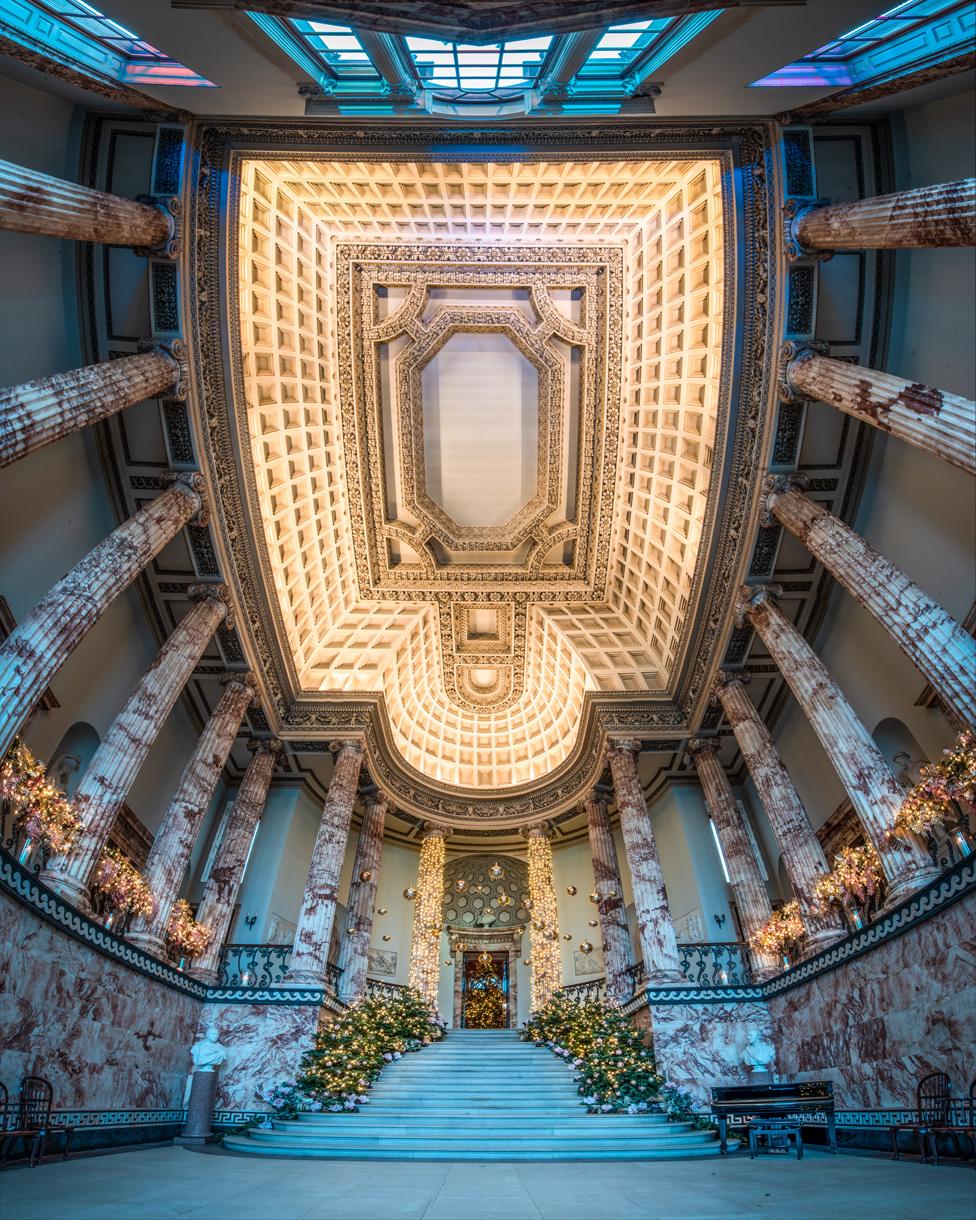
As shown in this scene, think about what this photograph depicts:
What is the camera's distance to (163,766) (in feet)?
63.6

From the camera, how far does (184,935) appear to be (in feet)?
49.3

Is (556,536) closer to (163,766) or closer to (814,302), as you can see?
(814,302)

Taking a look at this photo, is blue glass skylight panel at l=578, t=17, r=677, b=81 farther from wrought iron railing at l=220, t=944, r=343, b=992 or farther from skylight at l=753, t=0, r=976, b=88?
wrought iron railing at l=220, t=944, r=343, b=992

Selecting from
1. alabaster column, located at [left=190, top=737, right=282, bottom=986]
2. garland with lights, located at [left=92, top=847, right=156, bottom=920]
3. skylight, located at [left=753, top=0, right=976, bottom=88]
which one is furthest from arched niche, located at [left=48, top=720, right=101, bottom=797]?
skylight, located at [left=753, top=0, right=976, bottom=88]

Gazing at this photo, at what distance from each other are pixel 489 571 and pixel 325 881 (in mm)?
12682

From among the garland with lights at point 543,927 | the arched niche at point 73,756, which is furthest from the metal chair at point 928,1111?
the arched niche at point 73,756

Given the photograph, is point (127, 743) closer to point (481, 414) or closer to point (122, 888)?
point (122, 888)

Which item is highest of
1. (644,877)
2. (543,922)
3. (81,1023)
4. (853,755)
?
(543,922)

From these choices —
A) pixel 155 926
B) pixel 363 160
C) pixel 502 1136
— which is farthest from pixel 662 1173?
pixel 363 160

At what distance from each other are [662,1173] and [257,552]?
1607 cm

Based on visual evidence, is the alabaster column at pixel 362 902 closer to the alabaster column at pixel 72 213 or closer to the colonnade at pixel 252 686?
the colonnade at pixel 252 686

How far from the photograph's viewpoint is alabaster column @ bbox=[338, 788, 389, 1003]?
20.0m

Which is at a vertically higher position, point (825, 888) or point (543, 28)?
point (543, 28)

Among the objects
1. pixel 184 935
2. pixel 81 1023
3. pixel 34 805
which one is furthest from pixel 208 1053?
pixel 34 805
